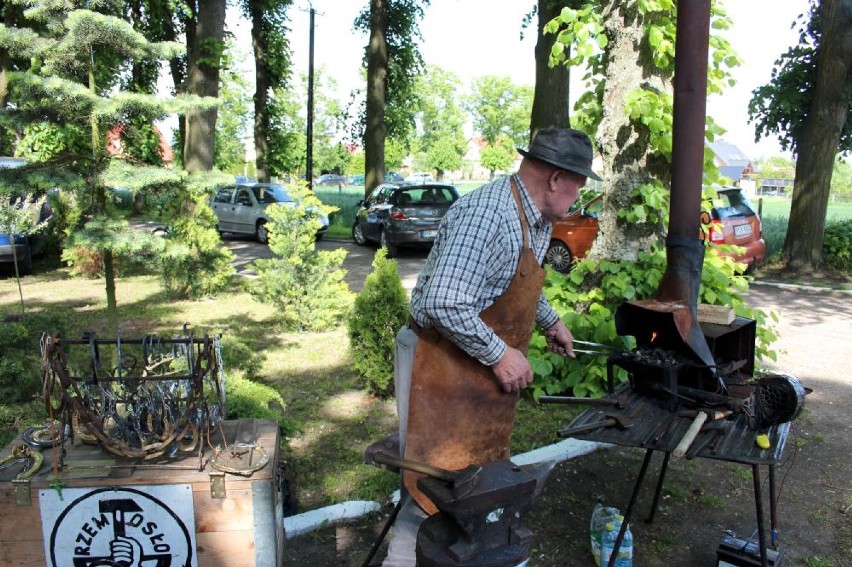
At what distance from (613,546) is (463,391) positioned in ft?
4.22

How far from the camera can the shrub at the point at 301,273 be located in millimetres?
8141

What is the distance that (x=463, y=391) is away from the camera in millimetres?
2717

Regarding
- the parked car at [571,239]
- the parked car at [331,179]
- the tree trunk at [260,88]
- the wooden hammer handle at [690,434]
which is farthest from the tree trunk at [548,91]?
the parked car at [331,179]

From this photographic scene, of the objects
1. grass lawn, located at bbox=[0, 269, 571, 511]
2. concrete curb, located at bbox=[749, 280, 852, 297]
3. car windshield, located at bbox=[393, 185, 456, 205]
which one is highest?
car windshield, located at bbox=[393, 185, 456, 205]

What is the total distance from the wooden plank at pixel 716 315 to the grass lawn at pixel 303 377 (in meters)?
1.64

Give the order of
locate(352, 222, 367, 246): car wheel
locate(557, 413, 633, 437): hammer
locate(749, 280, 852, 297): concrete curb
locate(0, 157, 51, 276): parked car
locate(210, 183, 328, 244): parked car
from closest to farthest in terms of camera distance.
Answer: locate(557, 413, 633, 437): hammer, locate(749, 280, 852, 297): concrete curb, locate(0, 157, 51, 276): parked car, locate(352, 222, 367, 246): car wheel, locate(210, 183, 328, 244): parked car

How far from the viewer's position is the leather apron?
8.73 feet

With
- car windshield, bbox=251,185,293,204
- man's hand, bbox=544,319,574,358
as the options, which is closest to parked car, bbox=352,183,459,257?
car windshield, bbox=251,185,293,204

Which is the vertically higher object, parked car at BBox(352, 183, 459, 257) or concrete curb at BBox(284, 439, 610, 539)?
parked car at BBox(352, 183, 459, 257)

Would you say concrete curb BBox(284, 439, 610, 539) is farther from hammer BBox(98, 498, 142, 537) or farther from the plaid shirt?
the plaid shirt

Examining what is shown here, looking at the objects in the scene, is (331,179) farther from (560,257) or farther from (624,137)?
(624,137)

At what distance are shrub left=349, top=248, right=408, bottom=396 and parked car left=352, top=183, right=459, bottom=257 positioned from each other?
30.0 feet

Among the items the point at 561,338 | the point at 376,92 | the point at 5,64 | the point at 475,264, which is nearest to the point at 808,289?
the point at 561,338

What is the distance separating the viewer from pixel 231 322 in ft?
28.5
